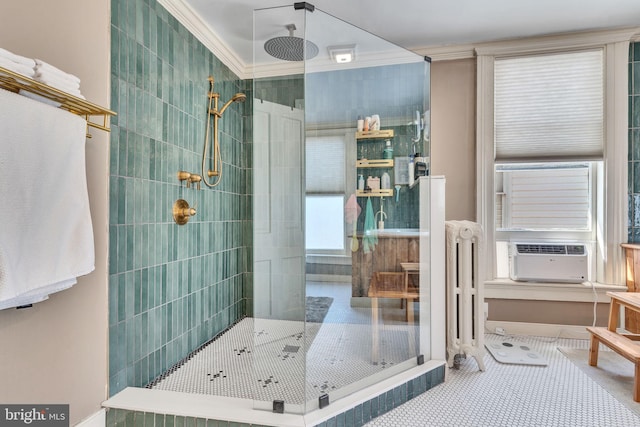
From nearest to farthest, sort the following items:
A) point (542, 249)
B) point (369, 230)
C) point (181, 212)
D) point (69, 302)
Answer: point (69, 302) → point (369, 230) → point (181, 212) → point (542, 249)

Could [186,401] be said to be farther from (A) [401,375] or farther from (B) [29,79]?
(B) [29,79]

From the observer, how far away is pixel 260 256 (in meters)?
1.73

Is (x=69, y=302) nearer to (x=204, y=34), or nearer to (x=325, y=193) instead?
(x=325, y=193)

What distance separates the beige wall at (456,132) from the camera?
9.00 ft

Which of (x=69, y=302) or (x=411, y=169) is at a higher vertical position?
(x=411, y=169)

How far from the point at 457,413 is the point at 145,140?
82.1 inches

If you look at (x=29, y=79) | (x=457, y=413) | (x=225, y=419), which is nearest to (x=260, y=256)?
(x=225, y=419)

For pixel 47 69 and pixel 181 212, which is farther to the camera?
pixel 181 212

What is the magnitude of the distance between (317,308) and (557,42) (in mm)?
2702

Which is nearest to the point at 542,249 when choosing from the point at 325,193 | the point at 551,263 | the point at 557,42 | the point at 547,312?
the point at 551,263

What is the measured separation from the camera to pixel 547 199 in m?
2.63

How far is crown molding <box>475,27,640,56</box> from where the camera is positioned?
247 centimetres

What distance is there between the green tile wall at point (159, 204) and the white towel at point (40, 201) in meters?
0.36

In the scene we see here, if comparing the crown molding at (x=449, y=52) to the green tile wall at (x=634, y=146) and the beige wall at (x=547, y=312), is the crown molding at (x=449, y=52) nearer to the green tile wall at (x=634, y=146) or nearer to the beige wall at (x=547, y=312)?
the green tile wall at (x=634, y=146)
